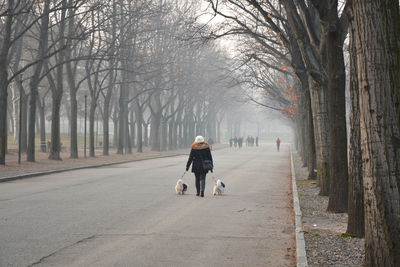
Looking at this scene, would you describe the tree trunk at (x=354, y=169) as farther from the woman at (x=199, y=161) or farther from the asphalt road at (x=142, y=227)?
the woman at (x=199, y=161)

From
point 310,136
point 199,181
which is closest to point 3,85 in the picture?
point 310,136

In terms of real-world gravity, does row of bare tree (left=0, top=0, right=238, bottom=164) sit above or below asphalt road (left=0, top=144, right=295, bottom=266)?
above

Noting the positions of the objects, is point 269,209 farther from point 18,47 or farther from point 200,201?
point 18,47

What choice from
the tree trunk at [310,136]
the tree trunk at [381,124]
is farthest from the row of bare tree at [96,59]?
the tree trunk at [381,124]

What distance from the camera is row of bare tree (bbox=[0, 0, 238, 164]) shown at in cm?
2870

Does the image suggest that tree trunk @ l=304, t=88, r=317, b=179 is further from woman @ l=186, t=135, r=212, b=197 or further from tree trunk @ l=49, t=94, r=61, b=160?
tree trunk @ l=49, t=94, r=61, b=160

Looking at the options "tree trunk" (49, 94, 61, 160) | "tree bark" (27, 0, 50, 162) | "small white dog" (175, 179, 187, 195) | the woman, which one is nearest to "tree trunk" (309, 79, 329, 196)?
the woman

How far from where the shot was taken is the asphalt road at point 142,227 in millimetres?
7668

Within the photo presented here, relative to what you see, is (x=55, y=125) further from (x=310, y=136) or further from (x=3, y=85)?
(x=310, y=136)

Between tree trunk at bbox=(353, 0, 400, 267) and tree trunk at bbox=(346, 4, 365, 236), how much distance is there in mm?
2428

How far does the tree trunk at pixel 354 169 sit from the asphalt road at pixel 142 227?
1.05 m

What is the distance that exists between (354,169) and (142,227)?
3785 millimetres

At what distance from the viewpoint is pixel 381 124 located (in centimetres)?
623

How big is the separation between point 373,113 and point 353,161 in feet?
13.6
